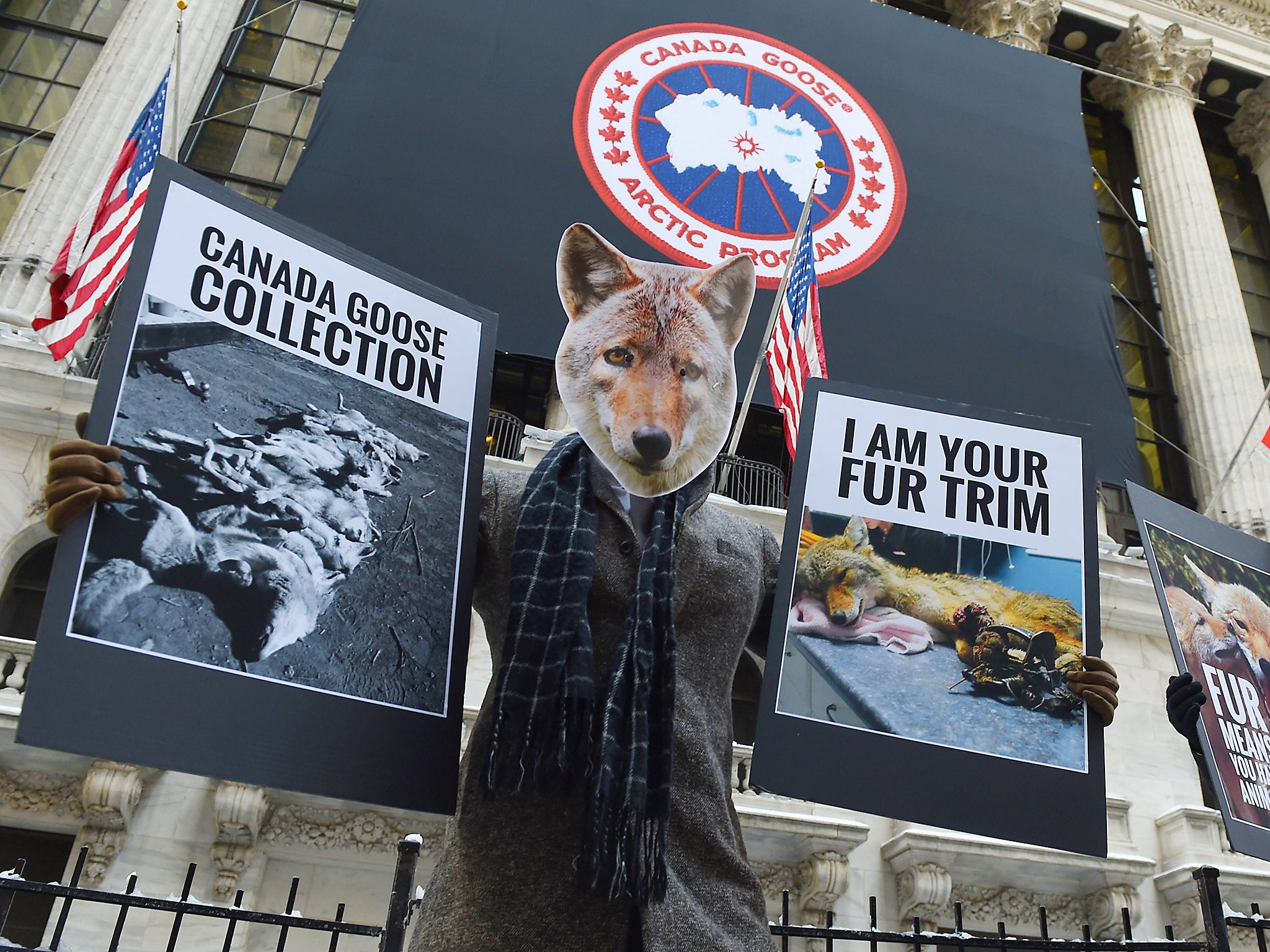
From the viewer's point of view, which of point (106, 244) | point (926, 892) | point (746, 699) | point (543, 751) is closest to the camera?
point (543, 751)

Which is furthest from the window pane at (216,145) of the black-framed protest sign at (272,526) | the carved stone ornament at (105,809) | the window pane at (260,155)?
the black-framed protest sign at (272,526)

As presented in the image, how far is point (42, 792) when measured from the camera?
10.1 meters

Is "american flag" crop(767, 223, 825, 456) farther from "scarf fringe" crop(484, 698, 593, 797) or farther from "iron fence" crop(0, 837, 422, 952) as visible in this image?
"scarf fringe" crop(484, 698, 593, 797)

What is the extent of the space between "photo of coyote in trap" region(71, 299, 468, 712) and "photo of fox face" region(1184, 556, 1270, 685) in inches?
103

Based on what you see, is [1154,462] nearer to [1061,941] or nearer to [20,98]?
[1061,941]

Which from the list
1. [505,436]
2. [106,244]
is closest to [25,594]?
[106,244]

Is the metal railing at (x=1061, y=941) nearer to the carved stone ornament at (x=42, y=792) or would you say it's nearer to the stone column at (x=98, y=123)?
the carved stone ornament at (x=42, y=792)

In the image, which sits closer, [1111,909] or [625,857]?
[625,857]

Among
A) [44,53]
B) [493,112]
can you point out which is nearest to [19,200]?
[44,53]

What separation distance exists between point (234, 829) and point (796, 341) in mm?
7118

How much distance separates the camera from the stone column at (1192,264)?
17891 mm

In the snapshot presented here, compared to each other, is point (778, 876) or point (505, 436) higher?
point (505, 436)

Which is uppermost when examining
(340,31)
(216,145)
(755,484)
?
(340,31)

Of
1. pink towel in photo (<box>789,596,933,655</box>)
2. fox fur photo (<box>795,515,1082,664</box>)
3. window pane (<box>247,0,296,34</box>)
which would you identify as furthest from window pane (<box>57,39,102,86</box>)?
pink towel in photo (<box>789,596,933,655</box>)
